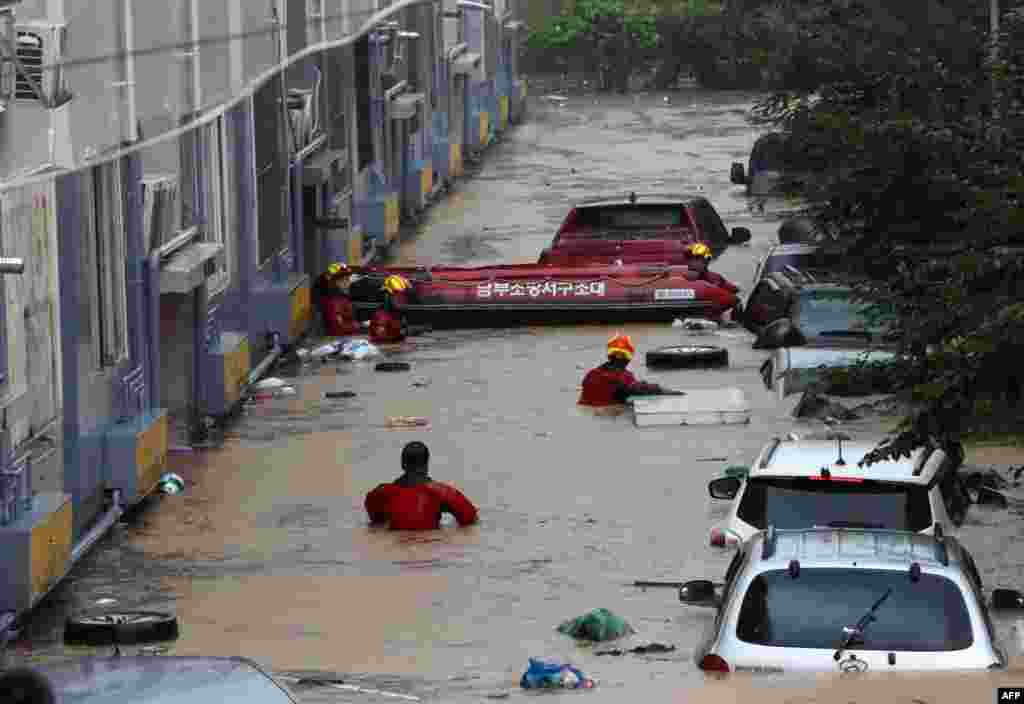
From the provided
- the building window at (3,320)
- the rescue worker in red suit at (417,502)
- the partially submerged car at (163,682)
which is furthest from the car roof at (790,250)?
the partially submerged car at (163,682)

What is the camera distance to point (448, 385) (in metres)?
28.2

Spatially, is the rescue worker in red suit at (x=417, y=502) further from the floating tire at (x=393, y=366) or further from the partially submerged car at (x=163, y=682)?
the partially submerged car at (x=163, y=682)

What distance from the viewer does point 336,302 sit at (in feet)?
104

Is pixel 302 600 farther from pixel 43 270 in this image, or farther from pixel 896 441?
pixel 896 441

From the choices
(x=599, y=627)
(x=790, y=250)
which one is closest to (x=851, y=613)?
(x=599, y=627)

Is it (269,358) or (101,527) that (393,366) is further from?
(101,527)

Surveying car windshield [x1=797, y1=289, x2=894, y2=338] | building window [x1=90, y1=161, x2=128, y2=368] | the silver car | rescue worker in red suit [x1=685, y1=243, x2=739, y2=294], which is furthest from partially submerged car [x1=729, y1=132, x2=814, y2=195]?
the silver car

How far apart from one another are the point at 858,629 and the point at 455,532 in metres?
8.21

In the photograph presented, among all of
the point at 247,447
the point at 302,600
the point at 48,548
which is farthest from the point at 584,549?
the point at 247,447

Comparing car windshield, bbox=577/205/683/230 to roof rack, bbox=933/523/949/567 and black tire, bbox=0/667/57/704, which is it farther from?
black tire, bbox=0/667/57/704

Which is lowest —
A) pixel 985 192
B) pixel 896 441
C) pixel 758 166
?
pixel 758 166

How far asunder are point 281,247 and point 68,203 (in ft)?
38.9

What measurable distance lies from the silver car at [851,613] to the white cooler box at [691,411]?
12.1m

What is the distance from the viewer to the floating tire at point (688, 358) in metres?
28.5
